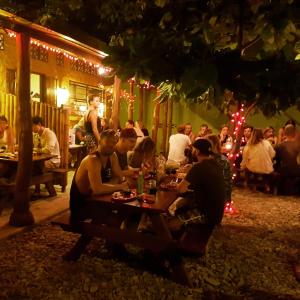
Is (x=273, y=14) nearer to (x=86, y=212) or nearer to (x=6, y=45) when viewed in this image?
(x=86, y=212)

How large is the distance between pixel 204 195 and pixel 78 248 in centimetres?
162

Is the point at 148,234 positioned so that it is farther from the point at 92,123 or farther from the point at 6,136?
the point at 6,136

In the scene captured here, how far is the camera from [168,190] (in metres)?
4.79

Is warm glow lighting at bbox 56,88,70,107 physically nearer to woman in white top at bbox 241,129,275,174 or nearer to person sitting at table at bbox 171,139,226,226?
woman in white top at bbox 241,129,275,174

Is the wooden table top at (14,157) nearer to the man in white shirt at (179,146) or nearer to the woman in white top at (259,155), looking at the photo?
the man in white shirt at (179,146)

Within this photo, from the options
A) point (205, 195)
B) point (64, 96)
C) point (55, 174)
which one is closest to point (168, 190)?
point (205, 195)

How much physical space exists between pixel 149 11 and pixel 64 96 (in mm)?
9586

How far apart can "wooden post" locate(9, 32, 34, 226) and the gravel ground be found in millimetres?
344

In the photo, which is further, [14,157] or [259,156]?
[259,156]

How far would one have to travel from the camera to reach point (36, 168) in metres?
7.31

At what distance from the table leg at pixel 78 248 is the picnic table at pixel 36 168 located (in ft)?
8.25

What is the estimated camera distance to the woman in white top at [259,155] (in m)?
8.95

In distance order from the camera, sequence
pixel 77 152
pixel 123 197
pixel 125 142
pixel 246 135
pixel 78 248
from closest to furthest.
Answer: pixel 123 197 → pixel 78 248 → pixel 125 142 → pixel 246 135 → pixel 77 152

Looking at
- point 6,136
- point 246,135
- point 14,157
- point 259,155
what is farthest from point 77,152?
point 259,155
